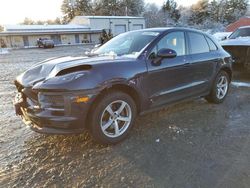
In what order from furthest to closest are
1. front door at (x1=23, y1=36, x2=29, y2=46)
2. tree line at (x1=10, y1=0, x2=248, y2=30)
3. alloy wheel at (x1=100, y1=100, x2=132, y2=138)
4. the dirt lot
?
tree line at (x1=10, y1=0, x2=248, y2=30), front door at (x1=23, y1=36, x2=29, y2=46), alloy wheel at (x1=100, y1=100, x2=132, y2=138), the dirt lot

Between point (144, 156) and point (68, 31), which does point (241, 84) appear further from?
point (68, 31)

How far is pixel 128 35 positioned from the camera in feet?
14.9

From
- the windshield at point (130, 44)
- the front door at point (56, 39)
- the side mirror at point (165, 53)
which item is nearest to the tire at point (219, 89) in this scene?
the side mirror at point (165, 53)

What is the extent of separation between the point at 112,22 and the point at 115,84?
45.6m

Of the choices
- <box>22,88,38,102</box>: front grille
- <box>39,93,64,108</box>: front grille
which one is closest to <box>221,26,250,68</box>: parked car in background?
<box>39,93,64,108</box>: front grille

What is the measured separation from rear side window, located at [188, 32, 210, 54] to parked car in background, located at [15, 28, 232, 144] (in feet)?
0.07

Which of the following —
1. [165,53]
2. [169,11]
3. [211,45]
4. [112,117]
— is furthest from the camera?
[169,11]

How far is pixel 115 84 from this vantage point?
3.25 meters

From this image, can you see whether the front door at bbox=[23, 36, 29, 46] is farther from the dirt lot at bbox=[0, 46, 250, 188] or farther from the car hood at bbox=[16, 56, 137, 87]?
the car hood at bbox=[16, 56, 137, 87]

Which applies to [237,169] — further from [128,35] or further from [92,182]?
[128,35]

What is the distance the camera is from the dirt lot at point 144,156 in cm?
264

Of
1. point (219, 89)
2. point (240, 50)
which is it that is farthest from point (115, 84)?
point (240, 50)

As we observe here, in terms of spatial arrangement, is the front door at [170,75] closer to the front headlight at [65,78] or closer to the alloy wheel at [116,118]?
the alloy wheel at [116,118]

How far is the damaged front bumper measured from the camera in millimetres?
2930
